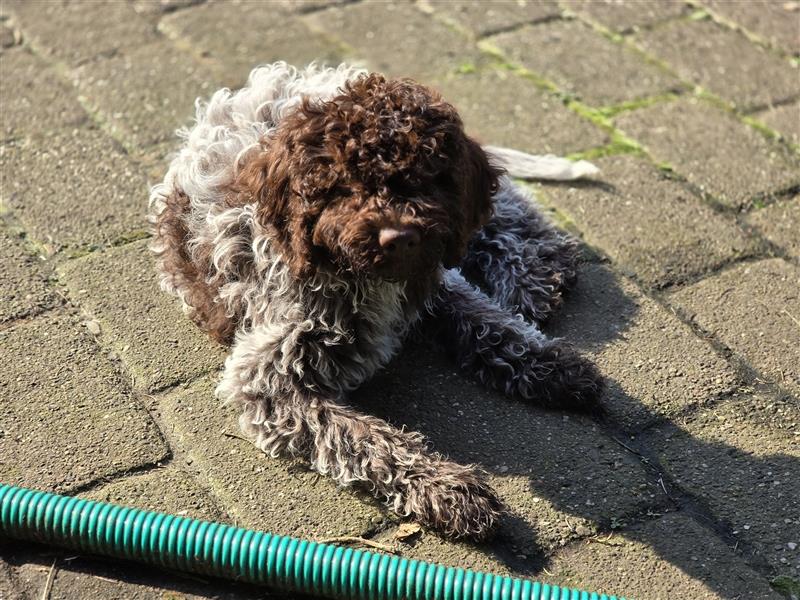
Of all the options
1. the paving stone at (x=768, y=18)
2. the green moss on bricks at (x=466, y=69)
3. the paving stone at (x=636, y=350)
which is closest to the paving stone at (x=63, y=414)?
the paving stone at (x=636, y=350)

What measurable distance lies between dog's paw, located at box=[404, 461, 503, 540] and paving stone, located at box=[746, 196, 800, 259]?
259 cm

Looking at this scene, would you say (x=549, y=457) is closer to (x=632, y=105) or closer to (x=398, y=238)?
(x=398, y=238)

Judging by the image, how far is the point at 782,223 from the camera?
5.95 meters

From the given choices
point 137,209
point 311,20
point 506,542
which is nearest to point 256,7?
point 311,20

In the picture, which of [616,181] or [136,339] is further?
[616,181]

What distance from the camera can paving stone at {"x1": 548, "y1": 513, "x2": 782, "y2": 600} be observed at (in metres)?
3.90

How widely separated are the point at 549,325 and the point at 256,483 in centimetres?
175

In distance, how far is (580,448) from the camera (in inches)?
177

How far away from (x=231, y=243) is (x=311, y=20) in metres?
3.62

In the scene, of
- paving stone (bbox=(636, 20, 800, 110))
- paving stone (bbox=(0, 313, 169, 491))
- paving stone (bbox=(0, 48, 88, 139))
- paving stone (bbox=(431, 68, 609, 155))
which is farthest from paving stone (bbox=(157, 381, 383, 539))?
paving stone (bbox=(636, 20, 800, 110))

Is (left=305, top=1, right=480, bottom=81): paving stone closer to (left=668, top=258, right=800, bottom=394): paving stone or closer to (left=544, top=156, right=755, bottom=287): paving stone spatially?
(left=544, top=156, right=755, bottom=287): paving stone

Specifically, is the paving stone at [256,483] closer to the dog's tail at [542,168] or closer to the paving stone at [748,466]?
the paving stone at [748,466]

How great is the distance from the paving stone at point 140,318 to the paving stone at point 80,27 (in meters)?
2.27

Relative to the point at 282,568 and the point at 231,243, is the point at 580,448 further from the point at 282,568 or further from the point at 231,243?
the point at 231,243
